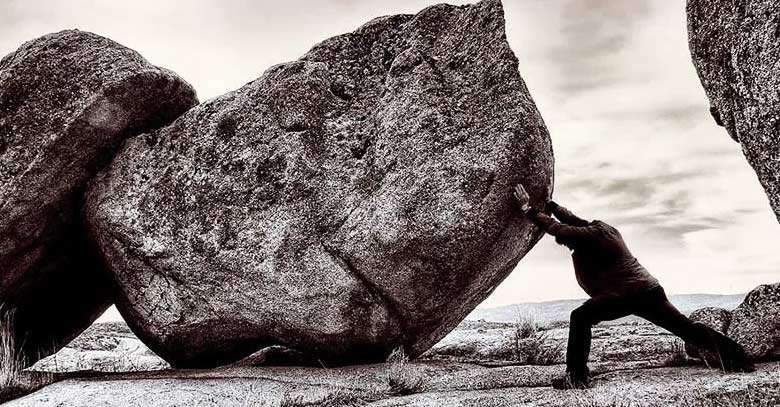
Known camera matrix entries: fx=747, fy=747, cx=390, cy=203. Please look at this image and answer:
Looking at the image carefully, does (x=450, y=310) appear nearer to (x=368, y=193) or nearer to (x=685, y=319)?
(x=368, y=193)

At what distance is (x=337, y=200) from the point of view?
9891mm

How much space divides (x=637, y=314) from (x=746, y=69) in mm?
2927

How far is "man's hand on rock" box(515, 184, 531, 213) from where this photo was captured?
30.1 feet

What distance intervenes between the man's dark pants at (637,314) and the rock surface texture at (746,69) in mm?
1671

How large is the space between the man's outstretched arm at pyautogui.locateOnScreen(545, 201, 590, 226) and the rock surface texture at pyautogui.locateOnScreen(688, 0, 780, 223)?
6.54ft

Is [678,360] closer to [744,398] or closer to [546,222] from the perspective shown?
[744,398]

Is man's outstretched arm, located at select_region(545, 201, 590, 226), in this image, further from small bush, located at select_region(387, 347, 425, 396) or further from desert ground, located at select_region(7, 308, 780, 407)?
small bush, located at select_region(387, 347, 425, 396)

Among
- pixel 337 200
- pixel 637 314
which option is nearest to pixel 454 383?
pixel 637 314

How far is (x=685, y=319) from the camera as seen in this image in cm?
895

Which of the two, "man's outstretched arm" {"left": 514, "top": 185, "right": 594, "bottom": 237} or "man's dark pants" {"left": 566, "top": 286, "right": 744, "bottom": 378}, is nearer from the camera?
"man's dark pants" {"left": 566, "top": 286, "right": 744, "bottom": 378}

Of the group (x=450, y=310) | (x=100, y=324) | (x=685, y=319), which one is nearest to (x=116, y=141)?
(x=450, y=310)

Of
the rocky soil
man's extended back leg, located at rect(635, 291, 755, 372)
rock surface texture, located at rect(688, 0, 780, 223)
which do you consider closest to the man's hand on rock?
man's extended back leg, located at rect(635, 291, 755, 372)

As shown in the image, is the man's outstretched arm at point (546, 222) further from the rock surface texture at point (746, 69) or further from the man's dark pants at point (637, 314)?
the rock surface texture at point (746, 69)

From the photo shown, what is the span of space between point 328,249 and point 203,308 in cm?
198
